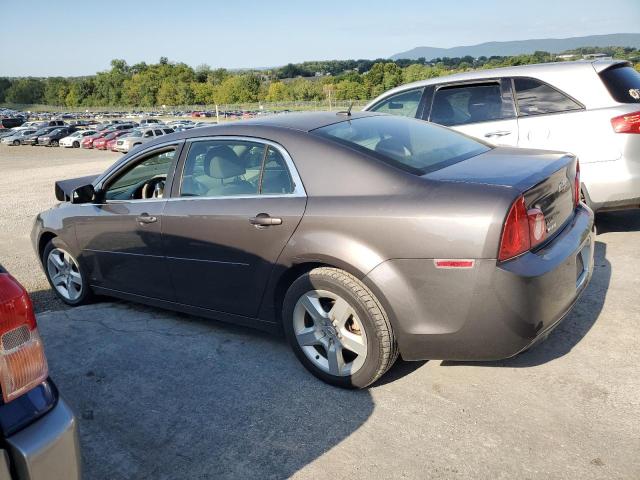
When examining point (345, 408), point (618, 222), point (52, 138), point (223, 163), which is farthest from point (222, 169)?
point (52, 138)

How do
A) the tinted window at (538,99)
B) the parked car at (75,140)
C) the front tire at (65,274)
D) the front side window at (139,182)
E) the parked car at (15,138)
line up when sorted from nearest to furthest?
the front side window at (139,182), the front tire at (65,274), the tinted window at (538,99), the parked car at (75,140), the parked car at (15,138)

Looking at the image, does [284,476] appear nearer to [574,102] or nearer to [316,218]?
[316,218]

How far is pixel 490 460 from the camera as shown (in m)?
2.49

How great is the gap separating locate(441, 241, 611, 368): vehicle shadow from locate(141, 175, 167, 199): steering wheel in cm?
248

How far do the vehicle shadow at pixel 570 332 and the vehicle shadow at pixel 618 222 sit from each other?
1.48m

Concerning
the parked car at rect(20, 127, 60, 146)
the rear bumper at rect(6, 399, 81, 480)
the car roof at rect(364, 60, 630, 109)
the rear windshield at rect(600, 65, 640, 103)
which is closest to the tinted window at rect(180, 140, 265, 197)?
the rear bumper at rect(6, 399, 81, 480)

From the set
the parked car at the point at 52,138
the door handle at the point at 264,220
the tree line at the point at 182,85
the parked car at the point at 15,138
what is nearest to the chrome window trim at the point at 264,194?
the door handle at the point at 264,220

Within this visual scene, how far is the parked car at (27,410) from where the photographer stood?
160 cm

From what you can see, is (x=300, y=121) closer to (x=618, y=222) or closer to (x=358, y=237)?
(x=358, y=237)

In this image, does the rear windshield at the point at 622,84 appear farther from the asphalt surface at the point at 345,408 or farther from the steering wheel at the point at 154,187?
the steering wheel at the point at 154,187

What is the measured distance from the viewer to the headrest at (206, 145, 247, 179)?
3682mm

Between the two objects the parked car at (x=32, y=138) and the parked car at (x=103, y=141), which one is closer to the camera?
the parked car at (x=103, y=141)

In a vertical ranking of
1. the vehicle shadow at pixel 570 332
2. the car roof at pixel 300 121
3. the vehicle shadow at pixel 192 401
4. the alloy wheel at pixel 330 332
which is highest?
the car roof at pixel 300 121

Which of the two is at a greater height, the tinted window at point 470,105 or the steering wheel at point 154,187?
the tinted window at point 470,105
